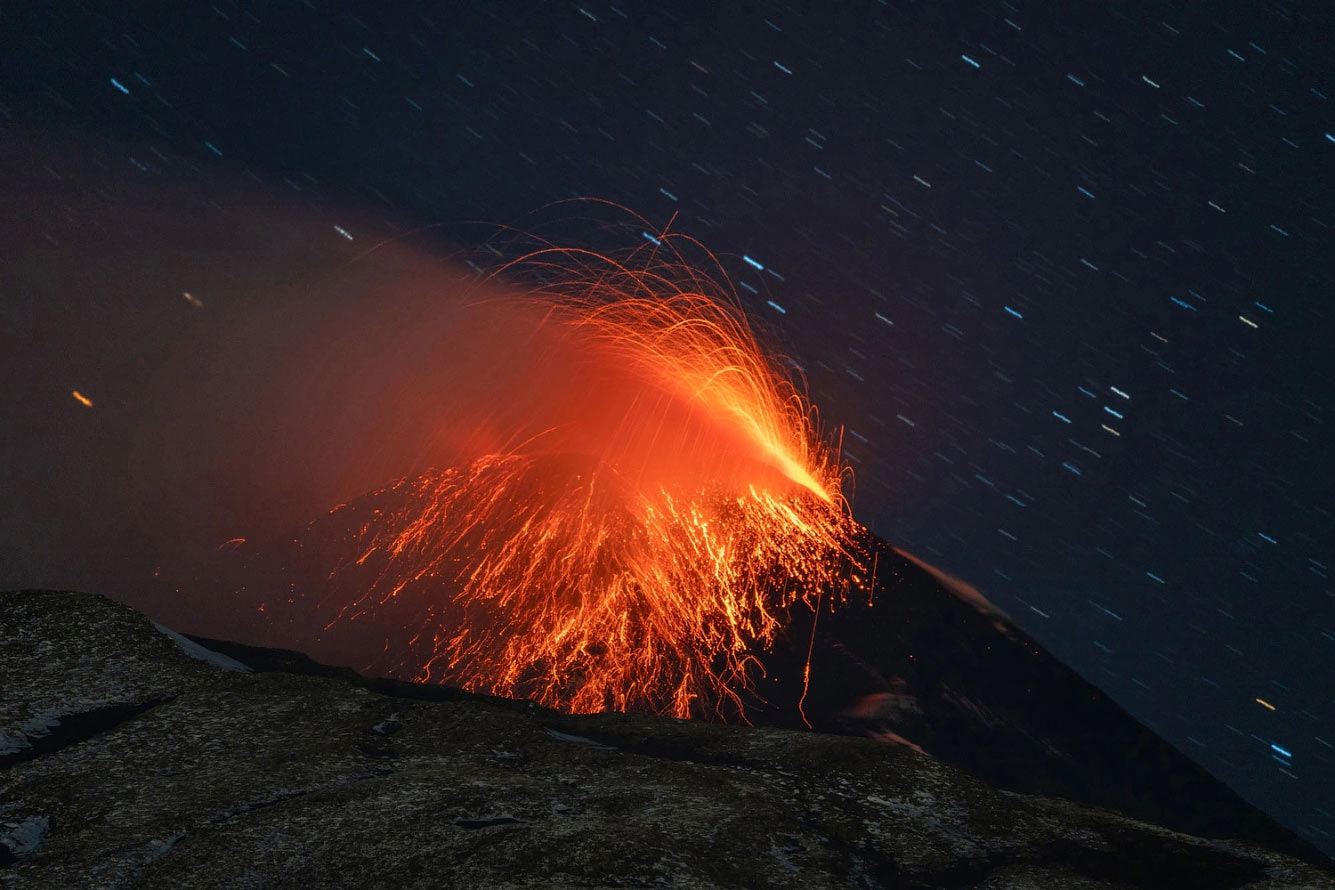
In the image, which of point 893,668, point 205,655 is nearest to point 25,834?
point 205,655

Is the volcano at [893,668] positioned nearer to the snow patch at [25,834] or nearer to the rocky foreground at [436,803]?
the rocky foreground at [436,803]

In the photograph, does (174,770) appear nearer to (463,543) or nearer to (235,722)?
(235,722)

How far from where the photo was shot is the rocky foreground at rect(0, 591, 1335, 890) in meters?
16.1

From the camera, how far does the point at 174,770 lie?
1980 cm

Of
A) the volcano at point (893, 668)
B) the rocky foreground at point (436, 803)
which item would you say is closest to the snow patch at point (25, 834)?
the rocky foreground at point (436, 803)

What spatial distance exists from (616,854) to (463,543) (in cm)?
8889

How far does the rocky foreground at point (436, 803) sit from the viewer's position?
16.1m

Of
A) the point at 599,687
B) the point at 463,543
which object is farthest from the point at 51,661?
the point at 463,543

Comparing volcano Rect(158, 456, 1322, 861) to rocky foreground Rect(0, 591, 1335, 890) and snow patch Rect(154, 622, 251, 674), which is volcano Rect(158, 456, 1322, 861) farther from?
rocky foreground Rect(0, 591, 1335, 890)

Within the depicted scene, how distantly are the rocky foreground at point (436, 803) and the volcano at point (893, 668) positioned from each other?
102 feet

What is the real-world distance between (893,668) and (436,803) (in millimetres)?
61103

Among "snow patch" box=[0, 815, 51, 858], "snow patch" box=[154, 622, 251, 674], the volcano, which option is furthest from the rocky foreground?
the volcano

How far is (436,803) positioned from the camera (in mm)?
18656

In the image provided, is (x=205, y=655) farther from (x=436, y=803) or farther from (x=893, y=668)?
(x=893, y=668)
